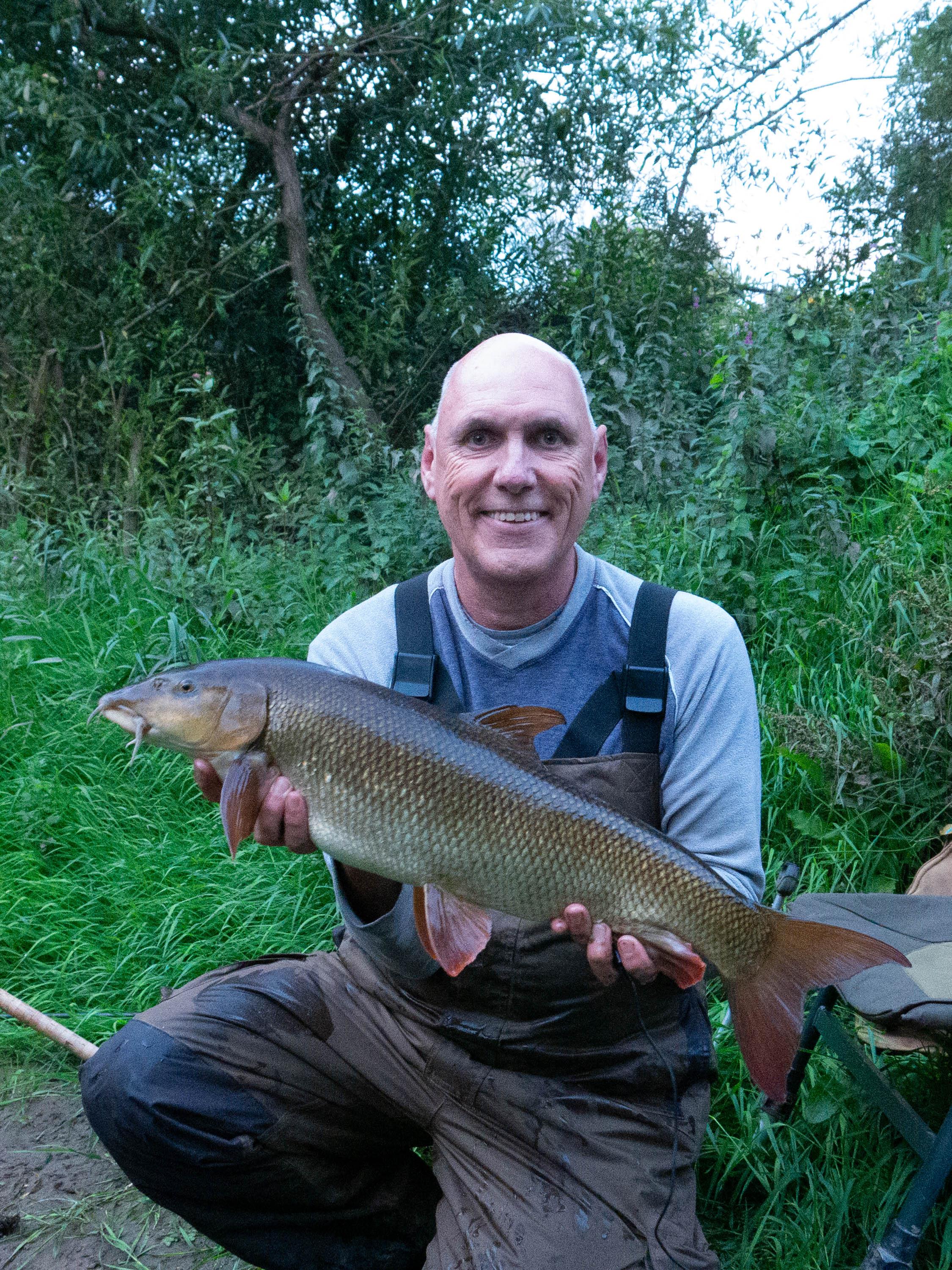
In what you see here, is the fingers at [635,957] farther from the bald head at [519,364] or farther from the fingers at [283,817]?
the bald head at [519,364]

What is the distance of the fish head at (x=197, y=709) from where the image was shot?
5.48 ft

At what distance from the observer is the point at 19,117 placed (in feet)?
19.7

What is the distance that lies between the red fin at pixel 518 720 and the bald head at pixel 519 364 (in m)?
0.83

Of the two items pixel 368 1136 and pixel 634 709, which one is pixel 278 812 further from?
pixel 368 1136

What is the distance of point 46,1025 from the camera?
8.35 ft

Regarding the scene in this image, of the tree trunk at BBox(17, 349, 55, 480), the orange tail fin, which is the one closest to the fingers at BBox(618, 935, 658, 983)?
the orange tail fin

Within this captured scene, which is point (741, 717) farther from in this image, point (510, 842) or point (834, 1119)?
point (834, 1119)

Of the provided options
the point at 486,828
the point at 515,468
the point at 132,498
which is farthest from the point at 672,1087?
the point at 132,498

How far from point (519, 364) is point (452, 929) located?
123 centimetres

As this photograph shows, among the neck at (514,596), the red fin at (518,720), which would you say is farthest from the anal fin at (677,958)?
the neck at (514,596)

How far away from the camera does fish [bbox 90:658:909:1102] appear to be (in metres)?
1.67

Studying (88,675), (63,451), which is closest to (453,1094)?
(88,675)

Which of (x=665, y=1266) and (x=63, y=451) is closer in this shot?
(x=665, y=1266)

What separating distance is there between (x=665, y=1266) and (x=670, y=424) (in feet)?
13.1
